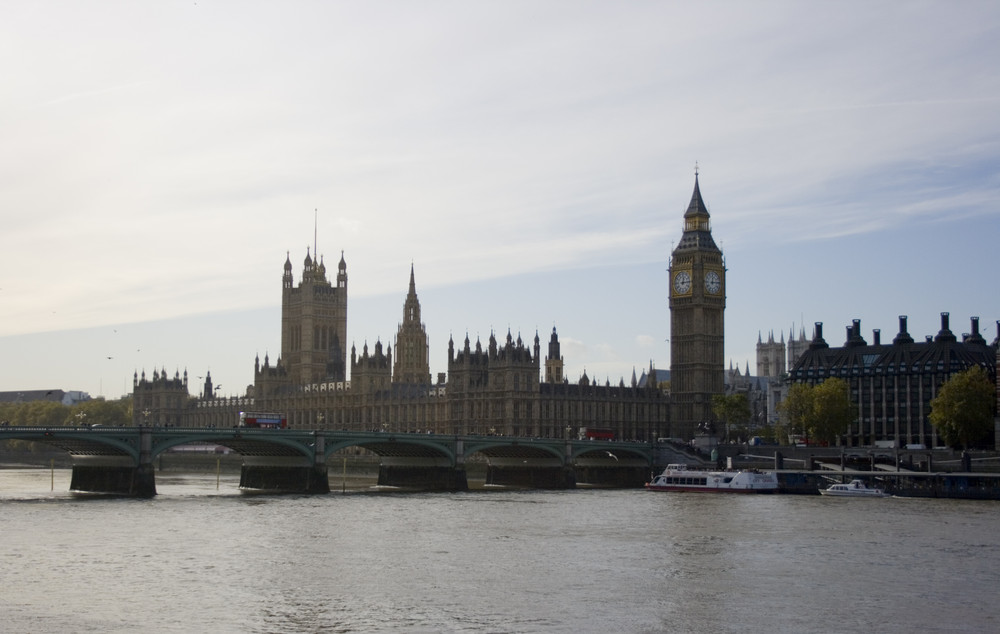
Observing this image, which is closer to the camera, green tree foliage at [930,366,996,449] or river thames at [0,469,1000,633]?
river thames at [0,469,1000,633]

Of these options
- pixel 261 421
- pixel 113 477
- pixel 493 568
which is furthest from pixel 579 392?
pixel 493 568

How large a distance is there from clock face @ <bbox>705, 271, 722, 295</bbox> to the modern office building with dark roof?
13557 millimetres

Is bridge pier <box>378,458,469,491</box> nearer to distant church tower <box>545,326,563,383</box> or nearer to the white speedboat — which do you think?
the white speedboat

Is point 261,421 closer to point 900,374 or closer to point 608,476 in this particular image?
point 608,476

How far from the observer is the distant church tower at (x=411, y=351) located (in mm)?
183250

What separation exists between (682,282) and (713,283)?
3514 mm

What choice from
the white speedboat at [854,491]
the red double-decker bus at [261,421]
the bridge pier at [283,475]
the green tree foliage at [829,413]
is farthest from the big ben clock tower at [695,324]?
the bridge pier at [283,475]

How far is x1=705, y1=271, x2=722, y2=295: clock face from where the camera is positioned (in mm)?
152250

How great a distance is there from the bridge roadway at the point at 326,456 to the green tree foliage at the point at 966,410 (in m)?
25.5

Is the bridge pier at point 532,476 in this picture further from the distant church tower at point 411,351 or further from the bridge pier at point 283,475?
the distant church tower at point 411,351

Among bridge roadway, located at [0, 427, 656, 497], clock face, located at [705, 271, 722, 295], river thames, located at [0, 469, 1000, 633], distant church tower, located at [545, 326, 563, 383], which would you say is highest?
clock face, located at [705, 271, 722, 295]

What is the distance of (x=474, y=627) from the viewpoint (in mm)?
38562

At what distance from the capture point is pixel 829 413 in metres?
123

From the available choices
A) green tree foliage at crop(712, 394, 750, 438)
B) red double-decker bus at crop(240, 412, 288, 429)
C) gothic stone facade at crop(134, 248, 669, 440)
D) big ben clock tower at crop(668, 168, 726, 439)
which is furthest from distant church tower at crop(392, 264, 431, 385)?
red double-decker bus at crop(240, 412, 288, 429)
